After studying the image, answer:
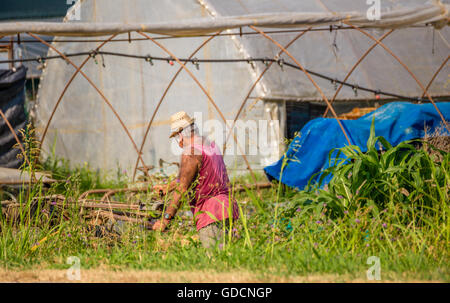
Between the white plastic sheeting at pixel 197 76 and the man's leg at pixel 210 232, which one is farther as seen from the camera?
the white plastic sheeting at pixel 197 76

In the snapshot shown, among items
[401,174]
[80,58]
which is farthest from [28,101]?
[401,174]

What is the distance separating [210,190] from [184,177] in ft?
1.06

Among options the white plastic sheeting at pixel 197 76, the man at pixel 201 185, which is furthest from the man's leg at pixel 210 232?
the white plastic sheeting at pixel 197 76

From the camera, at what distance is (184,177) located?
5766 mm

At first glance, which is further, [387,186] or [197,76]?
[197,76]

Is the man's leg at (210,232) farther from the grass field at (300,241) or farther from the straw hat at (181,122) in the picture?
the straw hat at (181,122)

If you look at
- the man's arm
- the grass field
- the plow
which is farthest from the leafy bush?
the man's arm

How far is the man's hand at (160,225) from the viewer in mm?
5691

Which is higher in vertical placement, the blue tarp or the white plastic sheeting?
the white plastic sheeting

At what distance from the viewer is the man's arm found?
5707 mm

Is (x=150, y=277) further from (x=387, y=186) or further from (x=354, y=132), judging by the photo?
(x=354, y=132)

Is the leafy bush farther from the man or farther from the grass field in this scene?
the man

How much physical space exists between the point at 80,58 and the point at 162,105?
2798 mm

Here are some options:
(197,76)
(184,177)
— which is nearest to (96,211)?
(184,177)
